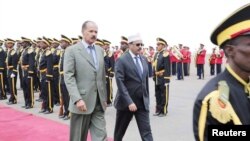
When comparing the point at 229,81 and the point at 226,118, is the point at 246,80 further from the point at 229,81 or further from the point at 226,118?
the point at 226,118

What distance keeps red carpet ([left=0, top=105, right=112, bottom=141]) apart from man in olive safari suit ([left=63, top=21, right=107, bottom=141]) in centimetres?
187

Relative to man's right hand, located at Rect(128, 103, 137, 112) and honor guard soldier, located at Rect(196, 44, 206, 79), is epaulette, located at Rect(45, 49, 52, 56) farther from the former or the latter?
honor guard soldier, located at Rect(196, 44, 206, 79)

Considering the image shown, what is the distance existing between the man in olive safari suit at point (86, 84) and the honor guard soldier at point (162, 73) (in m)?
4.17

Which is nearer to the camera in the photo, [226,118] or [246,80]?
[226,118]

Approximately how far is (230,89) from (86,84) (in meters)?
2.69

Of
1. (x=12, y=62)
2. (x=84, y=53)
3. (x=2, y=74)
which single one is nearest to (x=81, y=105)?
(x=84, y=53)

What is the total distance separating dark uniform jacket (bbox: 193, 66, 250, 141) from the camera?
169 centimetres

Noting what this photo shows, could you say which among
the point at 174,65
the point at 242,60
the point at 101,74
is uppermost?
the point at 242,60

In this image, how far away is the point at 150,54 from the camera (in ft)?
83.6

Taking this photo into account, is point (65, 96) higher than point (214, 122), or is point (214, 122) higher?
point (214, 122)

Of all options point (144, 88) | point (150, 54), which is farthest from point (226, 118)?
point (150, 54)

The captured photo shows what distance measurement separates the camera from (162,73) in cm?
846

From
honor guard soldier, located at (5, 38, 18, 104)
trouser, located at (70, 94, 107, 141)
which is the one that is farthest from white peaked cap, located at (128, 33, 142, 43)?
honor guard soldier, located at (5, 38, 18, 104)

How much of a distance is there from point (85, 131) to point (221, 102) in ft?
9.21
